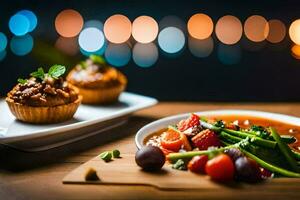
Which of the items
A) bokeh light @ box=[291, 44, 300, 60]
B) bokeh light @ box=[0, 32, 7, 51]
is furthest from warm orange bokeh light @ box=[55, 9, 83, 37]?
bokeh light @ box=[291, 44, 300, 60]

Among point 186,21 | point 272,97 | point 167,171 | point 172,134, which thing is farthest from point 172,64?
point 167,171

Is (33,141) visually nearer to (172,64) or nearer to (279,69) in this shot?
(172,64)

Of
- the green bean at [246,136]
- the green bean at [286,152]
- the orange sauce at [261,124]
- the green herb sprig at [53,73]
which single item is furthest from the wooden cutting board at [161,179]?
the green herb sprig at [53,73]

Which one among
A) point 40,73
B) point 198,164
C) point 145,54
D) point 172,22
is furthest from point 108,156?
point 172,22

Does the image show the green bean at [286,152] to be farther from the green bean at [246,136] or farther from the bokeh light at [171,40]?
the bokeh light at [171,40]

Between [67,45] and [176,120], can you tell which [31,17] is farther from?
[176,120]

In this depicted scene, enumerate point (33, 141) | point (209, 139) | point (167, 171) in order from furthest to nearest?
point (33, 141)
point (209, 139)
point (167, 171)
